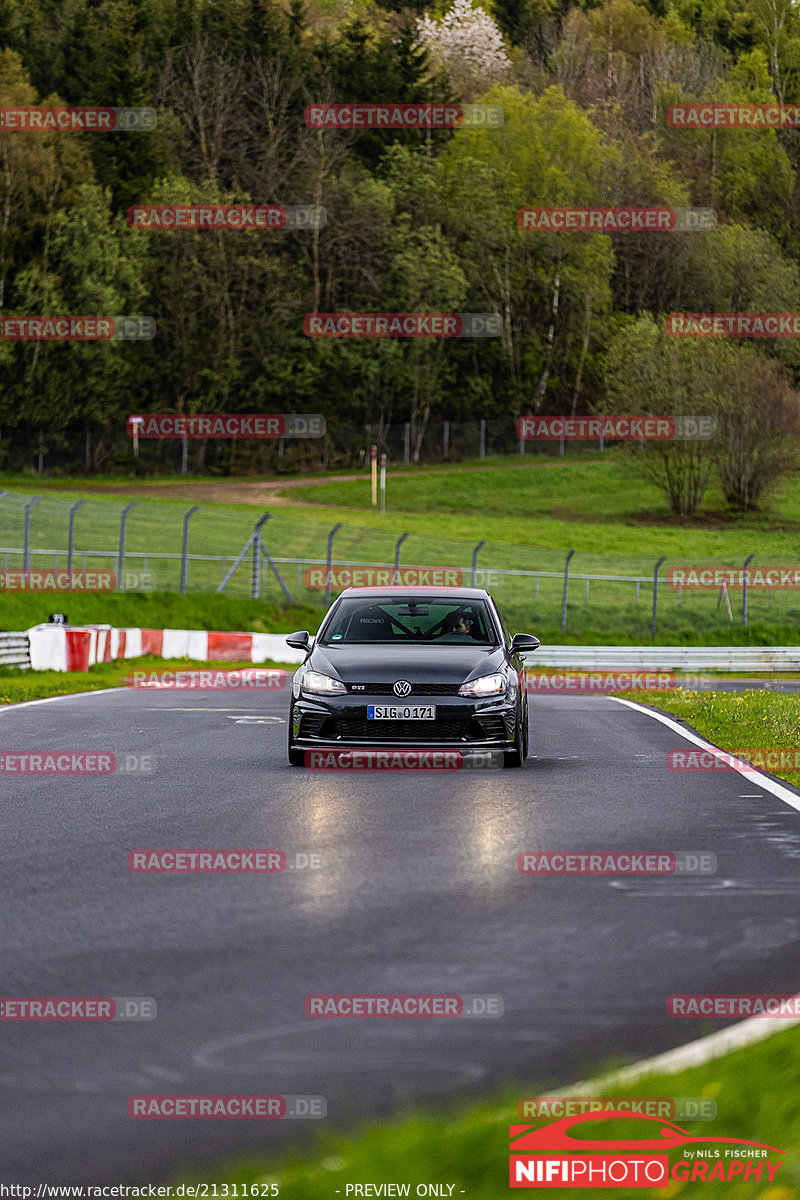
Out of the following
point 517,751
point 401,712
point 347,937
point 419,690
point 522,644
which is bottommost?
point 517,751

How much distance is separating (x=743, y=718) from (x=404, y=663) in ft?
19.8

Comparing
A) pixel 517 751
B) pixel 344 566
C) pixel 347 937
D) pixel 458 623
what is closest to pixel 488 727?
pixel 517 751

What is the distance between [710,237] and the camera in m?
97.4

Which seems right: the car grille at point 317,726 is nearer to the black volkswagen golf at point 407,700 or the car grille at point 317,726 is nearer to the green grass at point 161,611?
the black volkswagen golf at point 407,700

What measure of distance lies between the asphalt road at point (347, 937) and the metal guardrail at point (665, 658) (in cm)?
2463

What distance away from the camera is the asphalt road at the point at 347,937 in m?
5.10

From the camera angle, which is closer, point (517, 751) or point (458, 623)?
point (517, 751)

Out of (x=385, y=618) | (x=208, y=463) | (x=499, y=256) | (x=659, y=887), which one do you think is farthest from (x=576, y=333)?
(x=659, y=887)

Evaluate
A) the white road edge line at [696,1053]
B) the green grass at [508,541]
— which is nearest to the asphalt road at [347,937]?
the white road edge line at [696,1053]

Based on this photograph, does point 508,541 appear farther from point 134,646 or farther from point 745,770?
point 745,770

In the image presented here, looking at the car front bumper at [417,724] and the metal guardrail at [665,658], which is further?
the metal guardrail at [665,658]

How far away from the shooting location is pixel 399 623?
14922 mm

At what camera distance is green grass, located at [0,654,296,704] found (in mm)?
23431

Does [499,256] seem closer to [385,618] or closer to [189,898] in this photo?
[385,618]
